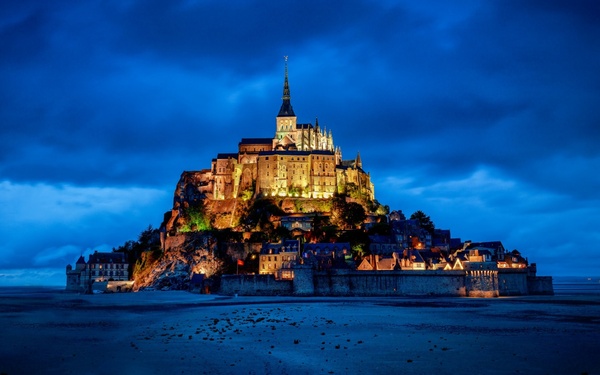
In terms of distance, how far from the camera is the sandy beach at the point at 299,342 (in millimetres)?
22297

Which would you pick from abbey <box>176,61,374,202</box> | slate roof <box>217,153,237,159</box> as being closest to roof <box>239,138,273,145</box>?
abbey <box>176,61,374,202</box>

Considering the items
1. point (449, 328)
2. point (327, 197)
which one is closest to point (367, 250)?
point (327, 197)

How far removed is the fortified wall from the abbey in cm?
3473

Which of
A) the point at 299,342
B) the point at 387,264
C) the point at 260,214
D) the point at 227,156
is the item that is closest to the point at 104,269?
the point at 260,214

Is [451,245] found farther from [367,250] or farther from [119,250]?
[119,250]

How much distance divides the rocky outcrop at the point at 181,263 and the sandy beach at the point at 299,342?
37567mm

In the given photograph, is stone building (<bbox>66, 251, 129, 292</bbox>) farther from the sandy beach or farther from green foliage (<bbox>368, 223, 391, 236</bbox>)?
the sandy beach

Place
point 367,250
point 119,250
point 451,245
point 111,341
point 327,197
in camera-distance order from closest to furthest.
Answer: point 111,341 → point 367,250 → point 451,245 → point 327,197 → point 119,250

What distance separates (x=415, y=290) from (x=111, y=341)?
45.0 metres

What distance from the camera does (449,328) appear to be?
35250mm

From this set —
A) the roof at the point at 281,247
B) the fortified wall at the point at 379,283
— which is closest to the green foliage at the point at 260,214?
the roof at the point at 281,247

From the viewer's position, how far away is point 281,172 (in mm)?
103688

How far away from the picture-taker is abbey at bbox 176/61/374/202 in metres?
103

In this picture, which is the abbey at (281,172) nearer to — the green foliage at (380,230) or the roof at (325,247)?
the green foliage at (380,230)
